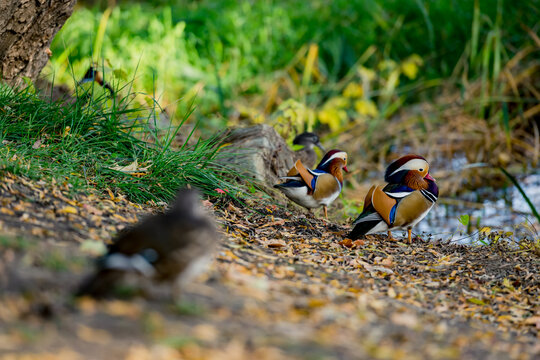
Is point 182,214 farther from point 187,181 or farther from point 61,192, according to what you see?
point 187,181

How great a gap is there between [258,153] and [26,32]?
2.08 metres

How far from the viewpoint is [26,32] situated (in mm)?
4840

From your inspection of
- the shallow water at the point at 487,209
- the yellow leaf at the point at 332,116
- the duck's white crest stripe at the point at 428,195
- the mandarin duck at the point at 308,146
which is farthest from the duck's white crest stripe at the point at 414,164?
the yellow leaf at the point at 332,116

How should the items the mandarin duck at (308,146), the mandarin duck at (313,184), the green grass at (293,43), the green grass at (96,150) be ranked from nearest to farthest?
the green grass at (96,150), the mandarin duck at (313,184), the mandarin duck at (308,146), the green grass at (293,43)

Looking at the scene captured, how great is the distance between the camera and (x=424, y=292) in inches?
147

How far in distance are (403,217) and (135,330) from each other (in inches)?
104

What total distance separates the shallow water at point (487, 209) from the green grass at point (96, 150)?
2806 mm

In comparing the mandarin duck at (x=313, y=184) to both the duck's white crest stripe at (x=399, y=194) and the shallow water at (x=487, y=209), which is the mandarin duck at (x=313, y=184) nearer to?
the duck's white crest stripe at (x=399, y=194)

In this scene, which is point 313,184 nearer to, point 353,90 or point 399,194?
point 399,194

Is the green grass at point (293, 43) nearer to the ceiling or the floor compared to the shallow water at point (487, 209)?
nearer to the ceiling

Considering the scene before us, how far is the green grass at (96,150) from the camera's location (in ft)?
14.0

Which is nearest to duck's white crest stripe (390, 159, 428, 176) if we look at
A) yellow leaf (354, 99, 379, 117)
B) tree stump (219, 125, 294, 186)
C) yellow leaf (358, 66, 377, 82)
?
tree stump (219, 125, 294, 186)

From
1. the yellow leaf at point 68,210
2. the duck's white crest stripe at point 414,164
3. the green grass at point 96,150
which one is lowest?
the yellow leaf at point 68,210

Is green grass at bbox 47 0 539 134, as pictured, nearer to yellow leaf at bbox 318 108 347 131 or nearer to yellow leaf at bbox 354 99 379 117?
yellow leaf at bbox 354 99 379 117
